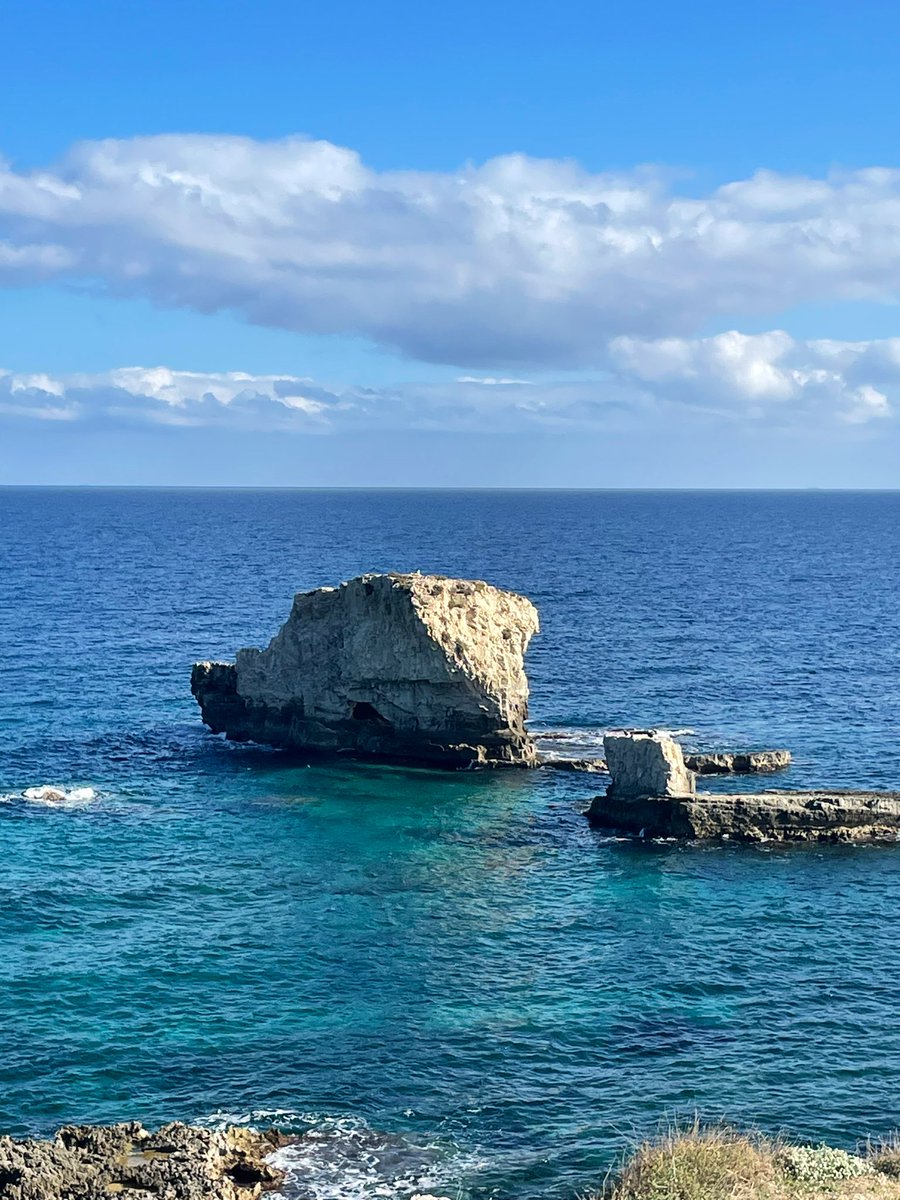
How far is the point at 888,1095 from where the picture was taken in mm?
37562

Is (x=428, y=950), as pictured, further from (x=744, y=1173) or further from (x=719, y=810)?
(x=744, y=1173)

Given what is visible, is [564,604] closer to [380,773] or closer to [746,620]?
[746,620]

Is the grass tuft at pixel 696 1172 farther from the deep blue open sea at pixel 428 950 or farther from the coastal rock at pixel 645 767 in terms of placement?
the coastal rock at pixel 645 767

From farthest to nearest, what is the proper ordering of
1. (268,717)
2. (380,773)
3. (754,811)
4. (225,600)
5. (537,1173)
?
1. (225,600)
2. (268,717)
3. (380,773)
4. (754,811)
5. (537,1173)

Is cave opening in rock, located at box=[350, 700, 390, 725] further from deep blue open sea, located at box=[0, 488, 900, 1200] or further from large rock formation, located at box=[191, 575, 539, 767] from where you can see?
deep blue open sea, located at box=[0, 488, 900, 1200]

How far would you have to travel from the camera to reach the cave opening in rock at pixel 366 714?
243 ft

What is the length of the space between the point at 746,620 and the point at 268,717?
201ft

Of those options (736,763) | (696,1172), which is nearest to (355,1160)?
(696,1172)

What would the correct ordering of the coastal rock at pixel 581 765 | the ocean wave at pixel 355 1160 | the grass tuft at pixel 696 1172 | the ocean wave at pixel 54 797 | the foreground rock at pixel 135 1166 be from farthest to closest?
the coastal rock at pixel 581 765 → the ocean wave at pixel 54 797 → the ocean wave at pixel 355 1160 → the foreground rock at pixel 135 1166 → the grass tuft at pixel 696 1172

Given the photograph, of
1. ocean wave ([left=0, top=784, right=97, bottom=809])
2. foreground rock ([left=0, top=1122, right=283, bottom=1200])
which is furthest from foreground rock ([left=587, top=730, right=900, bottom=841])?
foreground rock ([left=0, top=1122, right=283, bottom=1200])

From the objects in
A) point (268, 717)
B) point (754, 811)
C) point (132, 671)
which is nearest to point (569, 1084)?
point (754, 811)

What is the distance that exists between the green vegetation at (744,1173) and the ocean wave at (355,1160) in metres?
4.43

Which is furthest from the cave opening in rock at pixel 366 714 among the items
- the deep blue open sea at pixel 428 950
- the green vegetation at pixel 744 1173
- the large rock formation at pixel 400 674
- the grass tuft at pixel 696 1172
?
the grass tuft at pixel 696 1172

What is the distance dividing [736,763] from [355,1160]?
40.6 m
